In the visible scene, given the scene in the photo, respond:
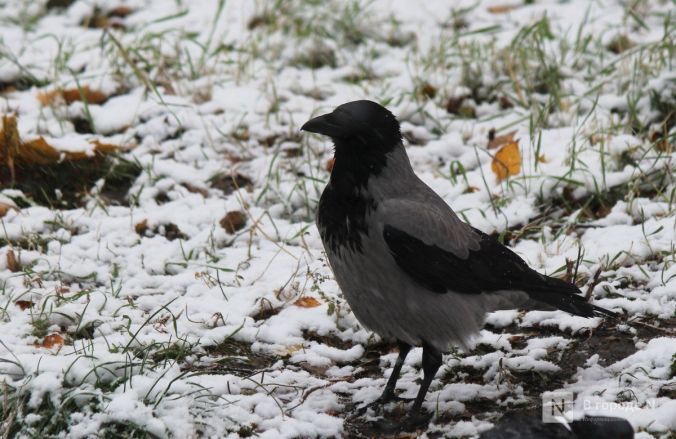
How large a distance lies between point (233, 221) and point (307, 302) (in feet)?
3.18

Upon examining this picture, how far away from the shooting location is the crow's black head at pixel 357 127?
3.67 m

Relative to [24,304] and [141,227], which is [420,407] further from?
[141,227]

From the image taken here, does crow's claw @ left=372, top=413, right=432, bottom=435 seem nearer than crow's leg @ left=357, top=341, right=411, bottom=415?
Yes

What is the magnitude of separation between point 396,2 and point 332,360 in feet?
14.4

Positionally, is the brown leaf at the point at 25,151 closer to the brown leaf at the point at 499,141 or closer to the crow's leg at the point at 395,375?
the brown leaf at the point at 499,141

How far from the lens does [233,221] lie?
518cm

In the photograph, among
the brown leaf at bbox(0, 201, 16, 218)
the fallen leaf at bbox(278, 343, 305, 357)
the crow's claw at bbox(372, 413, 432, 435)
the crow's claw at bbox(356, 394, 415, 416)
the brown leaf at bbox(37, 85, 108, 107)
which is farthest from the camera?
the brown leaf at bbox(37, 85, 108, 107)

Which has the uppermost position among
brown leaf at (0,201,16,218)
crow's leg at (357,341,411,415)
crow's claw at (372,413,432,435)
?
brown leaf at (0,201,16,218)

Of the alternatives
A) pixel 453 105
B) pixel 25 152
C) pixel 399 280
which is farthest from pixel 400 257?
pixel 453 105

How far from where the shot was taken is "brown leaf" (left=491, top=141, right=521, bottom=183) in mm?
5352

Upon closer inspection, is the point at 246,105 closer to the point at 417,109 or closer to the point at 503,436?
the point at 417,109

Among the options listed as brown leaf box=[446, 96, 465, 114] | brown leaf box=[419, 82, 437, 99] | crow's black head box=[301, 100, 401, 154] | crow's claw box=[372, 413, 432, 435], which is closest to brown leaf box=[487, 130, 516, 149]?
brown leaf box=[446, 96, 465, 114]

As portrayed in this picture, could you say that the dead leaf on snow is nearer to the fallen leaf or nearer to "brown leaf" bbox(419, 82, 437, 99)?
A: the fallen leaf

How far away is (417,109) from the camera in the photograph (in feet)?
19.9
